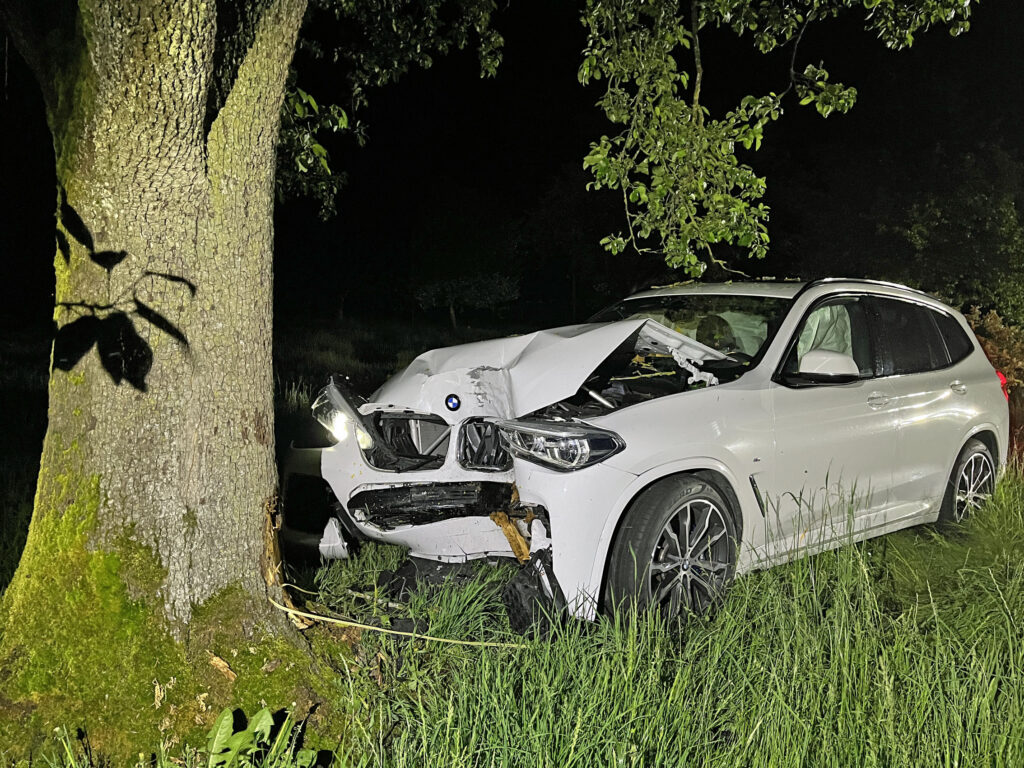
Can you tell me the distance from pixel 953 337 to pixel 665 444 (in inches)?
128

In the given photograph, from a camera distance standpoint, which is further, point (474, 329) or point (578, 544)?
point (474, 329)

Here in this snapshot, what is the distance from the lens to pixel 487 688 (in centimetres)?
332

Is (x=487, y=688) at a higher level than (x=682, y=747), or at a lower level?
higher

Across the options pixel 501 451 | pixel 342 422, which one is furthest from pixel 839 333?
pixel 342 422

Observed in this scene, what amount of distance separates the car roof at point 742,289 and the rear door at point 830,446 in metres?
0.26

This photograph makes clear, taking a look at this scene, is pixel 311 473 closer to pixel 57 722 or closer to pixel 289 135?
pixel 57 722

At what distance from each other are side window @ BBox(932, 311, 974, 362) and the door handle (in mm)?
1126

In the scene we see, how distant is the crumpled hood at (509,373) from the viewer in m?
5.02

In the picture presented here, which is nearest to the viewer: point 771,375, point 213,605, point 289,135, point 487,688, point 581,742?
point 581,742


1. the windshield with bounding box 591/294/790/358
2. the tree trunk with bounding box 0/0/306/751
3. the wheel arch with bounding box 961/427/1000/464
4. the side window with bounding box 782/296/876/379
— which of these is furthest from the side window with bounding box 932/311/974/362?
the tree trunk with bounding box 0/0/306/751

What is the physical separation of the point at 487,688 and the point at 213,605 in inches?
43.1

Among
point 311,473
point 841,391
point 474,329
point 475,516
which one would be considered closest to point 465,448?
point 475,516

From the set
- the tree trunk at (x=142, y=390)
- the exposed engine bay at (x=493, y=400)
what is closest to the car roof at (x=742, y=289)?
the exposed engine bay at (x=493, y=400)

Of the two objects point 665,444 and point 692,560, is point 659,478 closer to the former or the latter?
point 665,444
